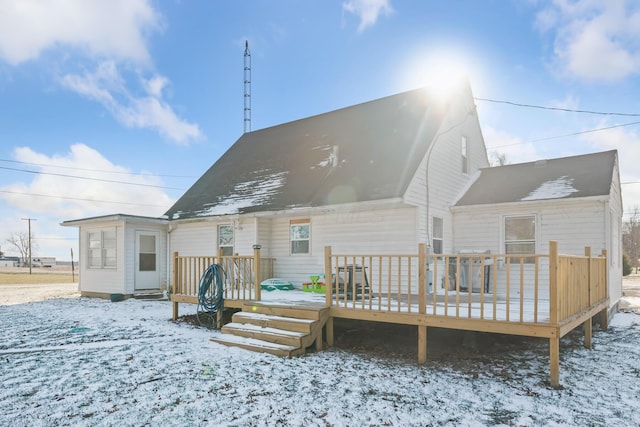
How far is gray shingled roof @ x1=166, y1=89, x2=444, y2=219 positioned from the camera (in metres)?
10.1

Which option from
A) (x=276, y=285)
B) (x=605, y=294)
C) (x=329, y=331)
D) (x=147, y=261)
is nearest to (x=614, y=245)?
(x=605, y=294)

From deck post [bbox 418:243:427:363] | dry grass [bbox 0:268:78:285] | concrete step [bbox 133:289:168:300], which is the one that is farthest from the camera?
dry grass [bbox 0:268:78:285]

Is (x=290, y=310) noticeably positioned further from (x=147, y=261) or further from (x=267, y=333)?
(x=147, y=261)

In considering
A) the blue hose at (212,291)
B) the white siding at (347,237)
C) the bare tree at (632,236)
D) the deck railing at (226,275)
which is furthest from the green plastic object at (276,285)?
the bare tree at (632,236)

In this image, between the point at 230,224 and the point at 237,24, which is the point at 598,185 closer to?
the point at 230,224

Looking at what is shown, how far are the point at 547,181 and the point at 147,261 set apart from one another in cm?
1250

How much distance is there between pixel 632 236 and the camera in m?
45.3

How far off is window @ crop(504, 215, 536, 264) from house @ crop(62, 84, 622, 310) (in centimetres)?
3

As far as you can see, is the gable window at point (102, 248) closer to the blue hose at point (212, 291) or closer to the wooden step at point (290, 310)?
the blue hose at point (212, 291)

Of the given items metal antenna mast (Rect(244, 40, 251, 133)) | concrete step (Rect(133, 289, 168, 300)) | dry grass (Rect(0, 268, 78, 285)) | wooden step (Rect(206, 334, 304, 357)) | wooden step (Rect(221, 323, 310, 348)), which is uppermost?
metal antenna mast (Rect(244, 40, 251, 133))

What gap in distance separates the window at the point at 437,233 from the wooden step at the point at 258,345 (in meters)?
5.23

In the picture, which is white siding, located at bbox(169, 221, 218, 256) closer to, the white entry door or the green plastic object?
the white entry door

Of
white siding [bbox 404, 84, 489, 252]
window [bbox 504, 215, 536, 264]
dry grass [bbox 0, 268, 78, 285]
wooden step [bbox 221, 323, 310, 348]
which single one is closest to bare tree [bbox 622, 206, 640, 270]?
white siding [bbox 404, 84, 489, 252]

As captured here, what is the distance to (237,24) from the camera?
499 inches
